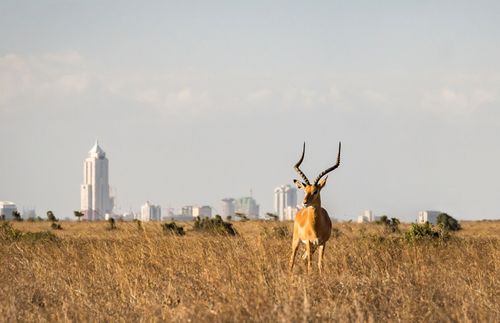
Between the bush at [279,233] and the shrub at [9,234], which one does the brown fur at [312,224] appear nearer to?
the bush at [279,233]

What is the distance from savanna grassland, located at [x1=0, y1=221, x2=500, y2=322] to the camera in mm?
10055

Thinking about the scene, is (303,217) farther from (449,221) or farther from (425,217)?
(425,217)

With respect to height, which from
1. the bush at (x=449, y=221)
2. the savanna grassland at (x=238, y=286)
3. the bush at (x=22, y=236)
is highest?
the bush at (x=449, y=221)

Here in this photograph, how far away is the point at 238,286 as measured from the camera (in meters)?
11.3

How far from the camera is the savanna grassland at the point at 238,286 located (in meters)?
10.1

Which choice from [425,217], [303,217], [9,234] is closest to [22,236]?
[9,234]

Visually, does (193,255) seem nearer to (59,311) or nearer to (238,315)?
(59,311)

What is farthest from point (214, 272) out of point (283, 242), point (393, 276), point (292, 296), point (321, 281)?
point (283, 242)

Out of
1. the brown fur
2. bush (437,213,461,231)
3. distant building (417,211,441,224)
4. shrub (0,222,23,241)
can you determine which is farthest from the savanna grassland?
bush (437,213,461,231)

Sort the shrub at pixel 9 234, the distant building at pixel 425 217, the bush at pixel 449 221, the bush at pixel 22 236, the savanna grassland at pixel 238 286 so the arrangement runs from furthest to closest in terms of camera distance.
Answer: the bush at pixel 449 221
the distant building at pixel 425 217
the bush at pixel 22 236
the shrub at pixel 9 234
the savanna grassland at pixel 238 286

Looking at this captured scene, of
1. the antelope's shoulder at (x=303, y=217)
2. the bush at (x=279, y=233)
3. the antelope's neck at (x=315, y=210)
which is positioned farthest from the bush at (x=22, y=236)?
the antelope's neck at (x=315, y=210)

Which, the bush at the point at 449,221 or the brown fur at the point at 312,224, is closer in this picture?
the brown fur at the point at 312,224

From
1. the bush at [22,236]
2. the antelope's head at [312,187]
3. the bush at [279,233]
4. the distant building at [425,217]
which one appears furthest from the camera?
the distant building at [425,217]

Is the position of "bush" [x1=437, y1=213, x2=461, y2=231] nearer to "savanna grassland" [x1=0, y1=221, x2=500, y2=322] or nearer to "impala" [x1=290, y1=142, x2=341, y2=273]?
"savanna grassland" [x1=0, y1=221, x2=500, y2=322]
